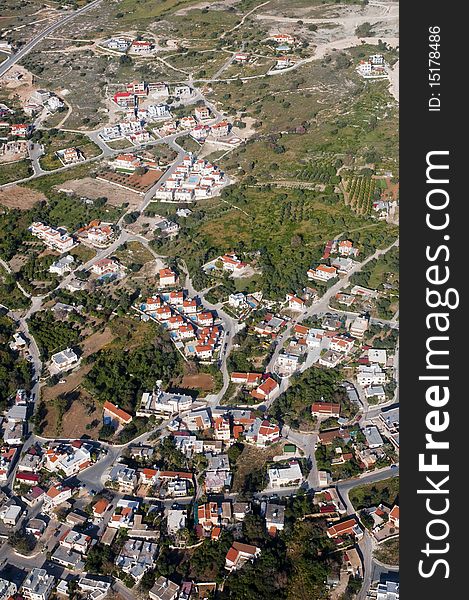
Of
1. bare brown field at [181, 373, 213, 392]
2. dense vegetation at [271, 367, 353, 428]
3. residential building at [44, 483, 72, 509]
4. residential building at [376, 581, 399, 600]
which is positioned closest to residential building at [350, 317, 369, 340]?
dense vegetation at [271, 367, 353, 428]

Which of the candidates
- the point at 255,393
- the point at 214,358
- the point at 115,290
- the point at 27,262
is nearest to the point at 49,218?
the point at 27,262

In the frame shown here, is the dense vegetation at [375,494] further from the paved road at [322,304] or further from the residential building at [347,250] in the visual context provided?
the residential building at [347,250]

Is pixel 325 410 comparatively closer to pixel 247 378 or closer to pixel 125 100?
pixel 247 378

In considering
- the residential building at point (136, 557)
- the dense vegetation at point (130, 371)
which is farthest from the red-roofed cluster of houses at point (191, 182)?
the residential building at point (136, 557)

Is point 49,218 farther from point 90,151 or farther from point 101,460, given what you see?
point 101,460

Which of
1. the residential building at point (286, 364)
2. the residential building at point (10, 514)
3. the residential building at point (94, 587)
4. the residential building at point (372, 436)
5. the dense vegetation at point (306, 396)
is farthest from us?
the residential building at point (286, 364)

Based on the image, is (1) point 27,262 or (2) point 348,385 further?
(1) point 27,262

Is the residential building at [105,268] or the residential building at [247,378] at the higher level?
the residential building at [105,268]
